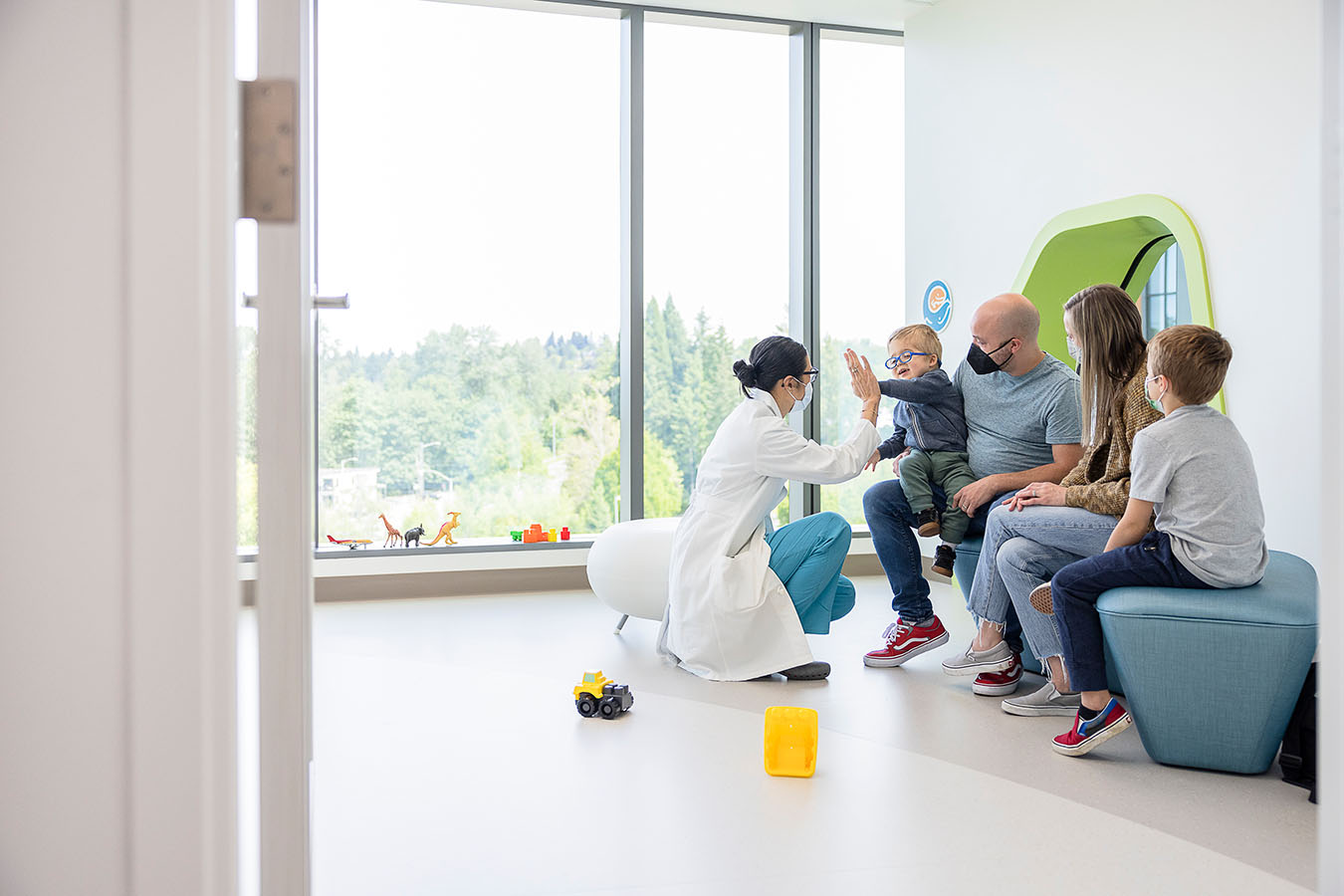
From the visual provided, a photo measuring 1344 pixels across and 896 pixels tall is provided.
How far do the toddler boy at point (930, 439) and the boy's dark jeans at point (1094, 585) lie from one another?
84 centimetres

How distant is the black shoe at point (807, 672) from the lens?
352 centimetres

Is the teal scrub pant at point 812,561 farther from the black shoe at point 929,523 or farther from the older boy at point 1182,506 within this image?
the older boy at point 1182,506

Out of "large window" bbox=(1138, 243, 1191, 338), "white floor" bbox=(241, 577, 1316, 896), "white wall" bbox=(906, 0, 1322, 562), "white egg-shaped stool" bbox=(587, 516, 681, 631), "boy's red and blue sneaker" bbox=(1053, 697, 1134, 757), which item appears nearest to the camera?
"white floor" bbox=(241, 577, 1316, 896)

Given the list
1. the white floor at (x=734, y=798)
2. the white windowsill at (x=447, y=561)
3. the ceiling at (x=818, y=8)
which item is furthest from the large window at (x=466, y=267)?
the white floor at (x=734, y=798)

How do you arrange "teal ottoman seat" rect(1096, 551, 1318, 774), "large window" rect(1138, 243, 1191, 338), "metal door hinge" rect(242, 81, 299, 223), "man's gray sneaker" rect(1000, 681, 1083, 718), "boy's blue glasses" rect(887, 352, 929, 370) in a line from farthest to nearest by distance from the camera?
"large window" rect(1138, 243, 1191, 338), "boy's blue glasses" rect(887, 352, 929, 370), "man's gray sneaker" rect(1000, 681, 1083, 718), "teal ottoman seat" rect(1096, 551, 1318, 774), "metal door hinge" rect(242, 81, 299, 223)

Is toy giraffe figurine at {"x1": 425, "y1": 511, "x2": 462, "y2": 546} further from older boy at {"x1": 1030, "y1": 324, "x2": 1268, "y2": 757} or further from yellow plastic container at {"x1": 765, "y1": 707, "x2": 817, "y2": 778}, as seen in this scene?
older boy at {"x1": 1030, "y1": 324, "x2": 1268, "y2": 757}

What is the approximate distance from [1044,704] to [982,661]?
0.35 metres

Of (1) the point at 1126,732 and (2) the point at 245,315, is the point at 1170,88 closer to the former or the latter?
(1) the point at 1126,732

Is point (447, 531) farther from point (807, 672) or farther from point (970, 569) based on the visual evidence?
point (970, 569)

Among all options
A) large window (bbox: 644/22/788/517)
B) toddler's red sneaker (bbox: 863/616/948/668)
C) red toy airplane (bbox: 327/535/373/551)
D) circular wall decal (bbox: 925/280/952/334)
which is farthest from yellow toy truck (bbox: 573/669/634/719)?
circular wall decal (bbox: 925/280/952/334)

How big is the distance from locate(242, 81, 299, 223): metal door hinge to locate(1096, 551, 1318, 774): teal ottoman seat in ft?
7.65

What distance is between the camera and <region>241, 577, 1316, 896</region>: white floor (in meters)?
2.00

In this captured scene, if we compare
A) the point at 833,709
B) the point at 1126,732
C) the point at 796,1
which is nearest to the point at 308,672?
the point at 833,709

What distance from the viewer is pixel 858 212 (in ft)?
19.7
